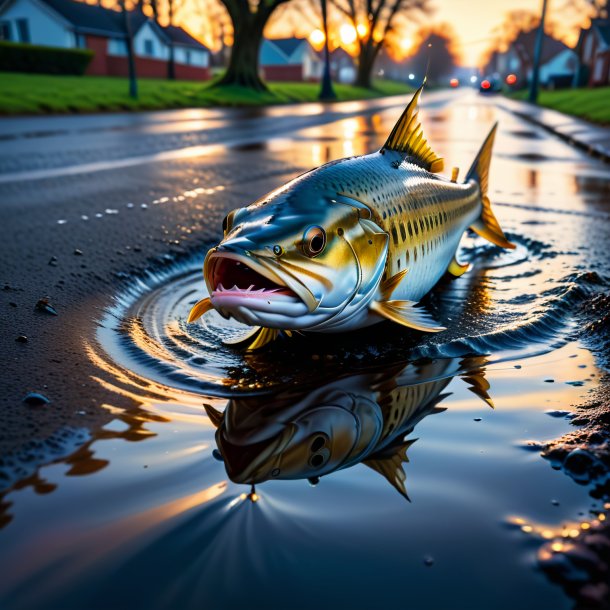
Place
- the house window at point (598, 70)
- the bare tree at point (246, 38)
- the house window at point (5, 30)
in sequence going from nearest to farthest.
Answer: the bare tree at point (246, 38), the house window at point (5, 30), the house window at point (598, 70)

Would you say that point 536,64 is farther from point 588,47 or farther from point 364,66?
point 364,66

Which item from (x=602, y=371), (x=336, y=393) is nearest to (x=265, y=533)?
(x=336, y=393)

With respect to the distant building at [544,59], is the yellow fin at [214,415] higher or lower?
lower

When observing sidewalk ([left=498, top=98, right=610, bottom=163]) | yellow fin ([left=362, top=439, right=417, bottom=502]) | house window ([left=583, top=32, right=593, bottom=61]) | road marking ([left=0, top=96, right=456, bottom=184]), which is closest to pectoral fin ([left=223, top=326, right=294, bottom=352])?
yellow fin ([left=362, top=439, right=417, bottom=502])

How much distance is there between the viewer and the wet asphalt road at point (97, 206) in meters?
3.37

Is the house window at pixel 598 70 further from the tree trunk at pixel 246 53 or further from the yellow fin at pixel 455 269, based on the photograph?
the yellow fin at pixel 455 269

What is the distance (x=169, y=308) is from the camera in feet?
15.1

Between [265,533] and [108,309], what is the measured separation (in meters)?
2.70

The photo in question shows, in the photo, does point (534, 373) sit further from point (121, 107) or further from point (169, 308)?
point (121, 107)

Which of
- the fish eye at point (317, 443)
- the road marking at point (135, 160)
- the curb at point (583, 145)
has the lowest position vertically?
the curb at point (583, 145)

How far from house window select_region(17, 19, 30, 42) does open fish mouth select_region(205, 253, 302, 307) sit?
61721 millimetres

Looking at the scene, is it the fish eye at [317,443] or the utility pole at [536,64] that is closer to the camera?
the fish eye at [317,443]

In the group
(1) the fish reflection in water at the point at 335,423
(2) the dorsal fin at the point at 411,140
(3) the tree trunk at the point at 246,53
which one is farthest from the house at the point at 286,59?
(1) the fish reflection in water at the point at 335,423

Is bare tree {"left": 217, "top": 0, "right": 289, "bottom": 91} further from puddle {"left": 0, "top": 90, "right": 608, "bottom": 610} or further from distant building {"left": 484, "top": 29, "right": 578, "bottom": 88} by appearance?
distant building {"left": 484, "top": 29, "right": 578, "bottom": 88}
